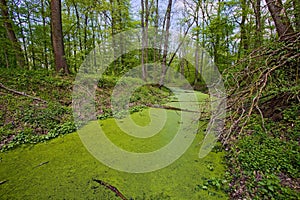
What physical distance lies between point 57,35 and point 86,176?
4033mm

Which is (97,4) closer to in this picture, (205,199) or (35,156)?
(35,156)

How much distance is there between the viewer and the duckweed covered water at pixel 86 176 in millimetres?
1172

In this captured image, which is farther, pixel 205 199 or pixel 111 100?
pixel 111 100

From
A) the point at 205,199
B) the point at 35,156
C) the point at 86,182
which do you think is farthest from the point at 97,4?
the point at 205,199

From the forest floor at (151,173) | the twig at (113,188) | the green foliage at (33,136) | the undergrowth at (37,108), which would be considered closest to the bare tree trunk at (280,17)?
the forest floor at (151,173)

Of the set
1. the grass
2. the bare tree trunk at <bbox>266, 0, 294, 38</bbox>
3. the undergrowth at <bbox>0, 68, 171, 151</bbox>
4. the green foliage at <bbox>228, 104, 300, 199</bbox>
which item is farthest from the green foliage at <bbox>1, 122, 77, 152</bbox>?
the bare tree trunk at <bbox>266, 0, 294, 38</bbox>

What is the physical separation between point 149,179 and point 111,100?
2882mm

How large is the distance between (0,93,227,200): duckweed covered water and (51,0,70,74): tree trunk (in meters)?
2.83

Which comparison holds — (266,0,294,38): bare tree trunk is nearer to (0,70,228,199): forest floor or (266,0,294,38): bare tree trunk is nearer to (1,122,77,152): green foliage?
(0,70,228,199): forest floor

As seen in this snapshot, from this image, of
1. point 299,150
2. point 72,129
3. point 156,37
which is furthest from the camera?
point 156,37

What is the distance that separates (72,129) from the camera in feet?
7.89

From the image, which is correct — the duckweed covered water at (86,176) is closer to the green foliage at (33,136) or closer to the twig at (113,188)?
the twig at (113,188)

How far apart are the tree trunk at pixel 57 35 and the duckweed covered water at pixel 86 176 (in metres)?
2.83

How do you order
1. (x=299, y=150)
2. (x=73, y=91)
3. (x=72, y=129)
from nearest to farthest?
(x=299, y=150) < (x=72, y=129) < (x=73, y=91)
